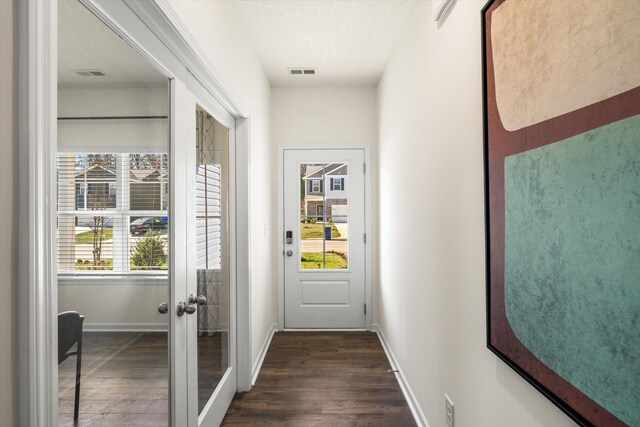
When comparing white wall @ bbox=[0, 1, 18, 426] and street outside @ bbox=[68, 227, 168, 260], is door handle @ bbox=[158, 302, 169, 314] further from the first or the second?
white wall @ bbox=[0, 1, 18, 426]

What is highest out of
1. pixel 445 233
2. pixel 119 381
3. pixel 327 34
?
pixel 327 34

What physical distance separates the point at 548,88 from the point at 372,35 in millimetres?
2137

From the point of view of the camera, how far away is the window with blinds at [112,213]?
2.74 ft

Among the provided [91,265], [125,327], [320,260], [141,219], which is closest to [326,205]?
[320,260]

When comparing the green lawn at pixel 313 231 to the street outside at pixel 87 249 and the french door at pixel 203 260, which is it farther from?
the street outside at pixel 87 249

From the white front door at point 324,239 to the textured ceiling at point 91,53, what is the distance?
2.59 m

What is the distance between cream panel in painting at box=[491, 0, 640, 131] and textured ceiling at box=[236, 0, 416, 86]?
5.01 ft

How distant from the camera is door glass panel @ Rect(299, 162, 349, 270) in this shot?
3736 mm

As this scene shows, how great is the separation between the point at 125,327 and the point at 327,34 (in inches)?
95.8

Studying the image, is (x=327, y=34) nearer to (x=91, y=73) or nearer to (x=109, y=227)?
(x=91, y=73)

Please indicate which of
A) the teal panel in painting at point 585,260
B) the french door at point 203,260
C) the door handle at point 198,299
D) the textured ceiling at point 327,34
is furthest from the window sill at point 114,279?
the textured ceiling at point 327,34

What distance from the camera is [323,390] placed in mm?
2490

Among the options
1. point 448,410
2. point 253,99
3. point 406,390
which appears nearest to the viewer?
point 448,410

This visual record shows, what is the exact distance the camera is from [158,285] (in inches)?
51.6
